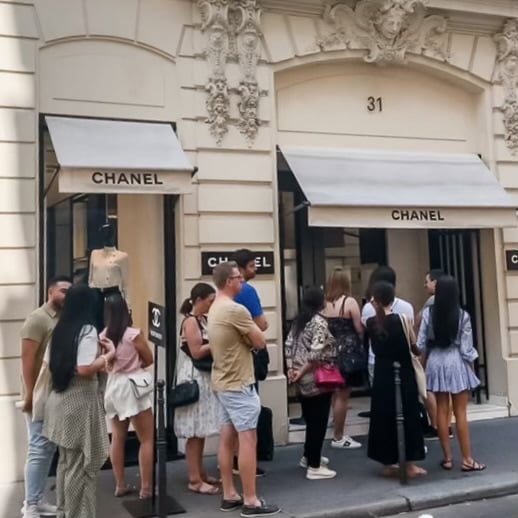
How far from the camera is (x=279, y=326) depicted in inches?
366

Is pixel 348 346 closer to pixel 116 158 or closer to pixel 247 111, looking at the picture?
pixel 247 111

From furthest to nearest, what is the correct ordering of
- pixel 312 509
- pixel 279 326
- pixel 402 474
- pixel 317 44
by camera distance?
pixel 317 44, pixel 279 326, pixel 402 474, pixel 312 509

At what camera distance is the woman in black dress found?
712 centimetres

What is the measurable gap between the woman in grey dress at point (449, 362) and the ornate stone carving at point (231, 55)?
356 cm

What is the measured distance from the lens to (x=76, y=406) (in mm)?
5391

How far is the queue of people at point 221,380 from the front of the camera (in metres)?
5.43

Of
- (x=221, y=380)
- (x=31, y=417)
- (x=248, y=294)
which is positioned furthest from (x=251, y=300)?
(x=31, y=417)

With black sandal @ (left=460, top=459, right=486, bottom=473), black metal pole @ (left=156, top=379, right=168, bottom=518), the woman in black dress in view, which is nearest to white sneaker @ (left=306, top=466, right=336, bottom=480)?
the woman in black dress

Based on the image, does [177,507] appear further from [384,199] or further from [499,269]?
[499,269]

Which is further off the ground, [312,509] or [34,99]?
[34,99]

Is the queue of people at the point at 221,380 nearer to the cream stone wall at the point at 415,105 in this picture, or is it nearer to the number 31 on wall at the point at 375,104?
the cream stone wall at the point at 415,105

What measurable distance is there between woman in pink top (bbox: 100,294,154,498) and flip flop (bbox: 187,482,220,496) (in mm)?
503

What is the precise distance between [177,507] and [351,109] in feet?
21.5

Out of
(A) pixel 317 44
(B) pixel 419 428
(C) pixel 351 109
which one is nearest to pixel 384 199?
(C) pixel 351 109
